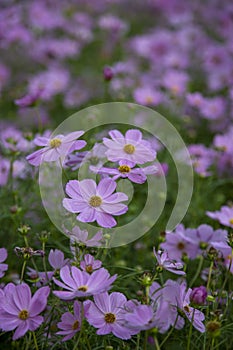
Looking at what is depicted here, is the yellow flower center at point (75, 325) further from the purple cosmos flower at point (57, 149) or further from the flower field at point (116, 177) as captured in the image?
the purple cosmos flower at point (57, 149)

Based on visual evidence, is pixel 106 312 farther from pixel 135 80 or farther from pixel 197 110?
pixel 135 80

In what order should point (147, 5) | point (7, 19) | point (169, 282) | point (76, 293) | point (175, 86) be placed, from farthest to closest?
point (147, 5), point (175, 86), point (7, 19), point (169, 282), point (76, 293)

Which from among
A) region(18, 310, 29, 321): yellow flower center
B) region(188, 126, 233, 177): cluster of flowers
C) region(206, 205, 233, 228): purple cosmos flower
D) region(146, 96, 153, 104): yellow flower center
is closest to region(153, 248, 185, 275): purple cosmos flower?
region(18, 310, 29, 321): yellow flower center

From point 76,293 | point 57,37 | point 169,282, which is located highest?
point 76,293

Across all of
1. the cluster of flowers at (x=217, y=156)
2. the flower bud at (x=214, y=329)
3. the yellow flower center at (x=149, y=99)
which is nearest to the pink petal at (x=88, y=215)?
the flower bud at (x=214, y=329)

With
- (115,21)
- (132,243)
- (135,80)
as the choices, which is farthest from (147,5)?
(132,243)

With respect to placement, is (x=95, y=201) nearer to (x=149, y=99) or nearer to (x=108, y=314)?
(x=108, y=314)
